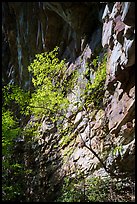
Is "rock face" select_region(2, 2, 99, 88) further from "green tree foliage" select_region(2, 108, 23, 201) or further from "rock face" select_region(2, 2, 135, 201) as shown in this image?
"green tree foliage" select_region(2, 108, 23, 201)

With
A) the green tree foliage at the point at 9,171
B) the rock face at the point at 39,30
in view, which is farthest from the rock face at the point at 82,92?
the green tree foliage at the point at 9,171

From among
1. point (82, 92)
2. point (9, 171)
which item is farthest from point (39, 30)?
point (9, 171)

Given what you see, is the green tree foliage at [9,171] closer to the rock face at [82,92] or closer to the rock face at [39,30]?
the rock face at [82,92]

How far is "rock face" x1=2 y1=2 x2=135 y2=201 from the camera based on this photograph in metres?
8.82

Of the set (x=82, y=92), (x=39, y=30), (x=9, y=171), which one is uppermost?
(x=39, y=30)

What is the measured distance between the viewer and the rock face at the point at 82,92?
882 cm

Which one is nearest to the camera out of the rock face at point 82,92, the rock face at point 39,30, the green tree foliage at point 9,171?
the rock face at point 82,92

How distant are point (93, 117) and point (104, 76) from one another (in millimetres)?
1683

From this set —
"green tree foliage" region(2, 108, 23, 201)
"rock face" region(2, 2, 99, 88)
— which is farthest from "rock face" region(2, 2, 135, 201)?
"green tree foliage" region(2, 108, 23, 201)

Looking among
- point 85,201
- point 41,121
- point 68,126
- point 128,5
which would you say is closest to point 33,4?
point 41,121

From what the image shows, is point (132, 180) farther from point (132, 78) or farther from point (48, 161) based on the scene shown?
point (48, 161)

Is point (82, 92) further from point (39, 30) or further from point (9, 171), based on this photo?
point (39, 30)

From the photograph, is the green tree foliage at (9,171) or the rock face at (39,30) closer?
the green tree foliage at (9,171)

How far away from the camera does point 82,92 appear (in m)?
12.1
